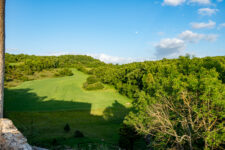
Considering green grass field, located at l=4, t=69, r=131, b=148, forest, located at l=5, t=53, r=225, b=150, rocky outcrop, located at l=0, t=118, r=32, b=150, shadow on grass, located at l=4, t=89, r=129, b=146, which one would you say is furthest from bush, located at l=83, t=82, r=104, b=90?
rocky outcrop, located at l=0, t=118, r=32, b=150

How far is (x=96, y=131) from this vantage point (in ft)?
79.4

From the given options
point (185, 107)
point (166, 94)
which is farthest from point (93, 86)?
point (185, 107)

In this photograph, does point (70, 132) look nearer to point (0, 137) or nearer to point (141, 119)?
point (141, 119)

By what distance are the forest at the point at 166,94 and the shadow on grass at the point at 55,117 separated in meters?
3.68

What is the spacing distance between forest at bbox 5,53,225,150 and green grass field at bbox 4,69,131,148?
343cm

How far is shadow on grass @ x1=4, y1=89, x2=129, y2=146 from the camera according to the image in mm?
21969

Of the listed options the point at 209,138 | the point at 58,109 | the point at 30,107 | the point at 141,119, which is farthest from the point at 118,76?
the point at 209,138

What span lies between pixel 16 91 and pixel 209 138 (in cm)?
3994

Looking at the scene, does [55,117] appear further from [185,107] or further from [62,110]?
[185,107]

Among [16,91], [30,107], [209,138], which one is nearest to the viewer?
[209,138]

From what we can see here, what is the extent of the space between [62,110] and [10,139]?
84.9ft

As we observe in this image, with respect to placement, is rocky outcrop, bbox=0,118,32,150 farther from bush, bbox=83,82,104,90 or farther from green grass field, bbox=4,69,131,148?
bush, bbox=83,82,104,90

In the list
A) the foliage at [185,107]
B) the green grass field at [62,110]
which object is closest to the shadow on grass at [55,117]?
the green grass field at [62,110]

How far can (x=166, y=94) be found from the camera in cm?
1259
